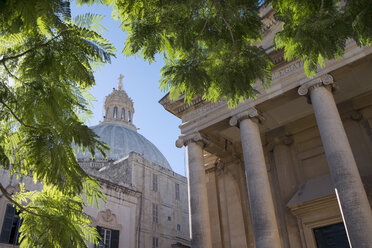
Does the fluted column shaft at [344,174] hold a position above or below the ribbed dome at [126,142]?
below

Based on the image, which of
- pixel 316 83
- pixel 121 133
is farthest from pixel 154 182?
pixel 121 133

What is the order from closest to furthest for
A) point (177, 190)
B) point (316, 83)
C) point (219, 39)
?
point (219, 39) → point (316, 83) → point (177, 190)

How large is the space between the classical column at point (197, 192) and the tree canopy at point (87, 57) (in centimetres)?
844

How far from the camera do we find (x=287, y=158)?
17.4 m

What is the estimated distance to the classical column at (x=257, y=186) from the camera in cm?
1240

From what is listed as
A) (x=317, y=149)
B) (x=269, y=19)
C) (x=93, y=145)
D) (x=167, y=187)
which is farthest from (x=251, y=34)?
(x=167, y=187)

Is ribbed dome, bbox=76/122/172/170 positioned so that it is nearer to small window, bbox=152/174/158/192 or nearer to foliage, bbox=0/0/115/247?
small window, bbox=152/174/158/192

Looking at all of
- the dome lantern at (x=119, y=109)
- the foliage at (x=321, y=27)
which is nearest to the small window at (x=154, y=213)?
the foliage at (x=321, y=27)

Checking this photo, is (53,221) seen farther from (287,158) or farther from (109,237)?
(109,237)

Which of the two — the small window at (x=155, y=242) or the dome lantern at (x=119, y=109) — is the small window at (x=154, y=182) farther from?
the dome lantern at (x=119, y=109)

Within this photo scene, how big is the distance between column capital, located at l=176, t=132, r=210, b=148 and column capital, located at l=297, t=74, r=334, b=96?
5007mm

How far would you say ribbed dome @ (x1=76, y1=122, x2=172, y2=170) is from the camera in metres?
57.2

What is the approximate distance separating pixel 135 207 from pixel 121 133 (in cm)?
3342

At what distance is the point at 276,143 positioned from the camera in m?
18.0
